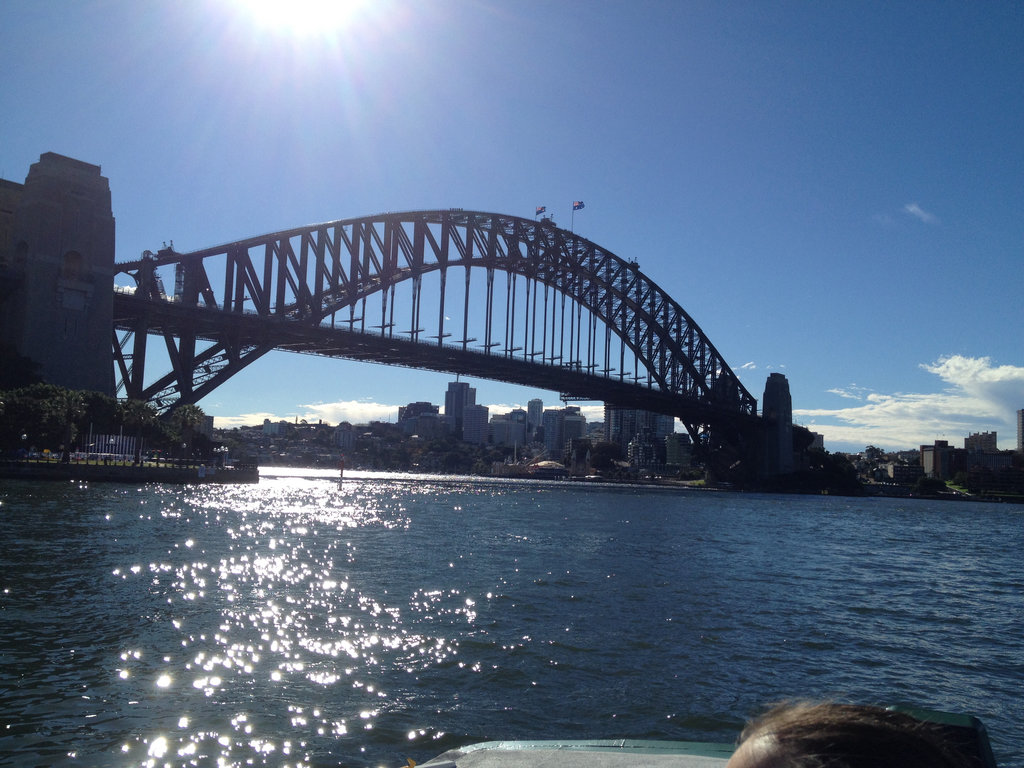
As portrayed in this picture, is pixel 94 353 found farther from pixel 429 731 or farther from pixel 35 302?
pixel 429 731

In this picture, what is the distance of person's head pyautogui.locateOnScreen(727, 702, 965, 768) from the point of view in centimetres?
106

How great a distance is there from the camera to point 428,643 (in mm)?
8742

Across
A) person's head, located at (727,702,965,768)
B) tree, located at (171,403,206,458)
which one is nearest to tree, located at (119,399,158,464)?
tree, located at (171,403,206,458)

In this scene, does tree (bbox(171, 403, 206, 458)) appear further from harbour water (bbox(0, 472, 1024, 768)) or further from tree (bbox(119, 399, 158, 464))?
harbour water (bbox(0, 472, 1024, 768))

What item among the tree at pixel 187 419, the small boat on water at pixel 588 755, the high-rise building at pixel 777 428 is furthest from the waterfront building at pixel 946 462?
the small boat on water at pixel 588 755

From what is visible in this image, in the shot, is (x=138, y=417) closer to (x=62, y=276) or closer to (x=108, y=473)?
(x=108, y=473)

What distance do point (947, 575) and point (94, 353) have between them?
3924 cm

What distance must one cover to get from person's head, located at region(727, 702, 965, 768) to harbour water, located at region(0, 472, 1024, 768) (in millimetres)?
2978

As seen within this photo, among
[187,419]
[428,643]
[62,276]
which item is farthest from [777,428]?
[428,643]

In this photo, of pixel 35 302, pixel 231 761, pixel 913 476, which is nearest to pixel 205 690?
pixel 231 761

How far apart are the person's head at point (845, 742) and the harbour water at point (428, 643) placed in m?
2.98

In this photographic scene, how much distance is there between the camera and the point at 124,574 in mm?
12383

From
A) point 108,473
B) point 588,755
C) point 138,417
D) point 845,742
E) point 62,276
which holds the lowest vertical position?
point 108,473

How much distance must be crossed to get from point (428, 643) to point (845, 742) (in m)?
8.13
